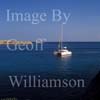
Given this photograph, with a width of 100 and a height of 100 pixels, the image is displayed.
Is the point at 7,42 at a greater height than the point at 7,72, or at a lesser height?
greater

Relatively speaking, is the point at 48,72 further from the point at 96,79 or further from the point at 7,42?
the point at 96,79

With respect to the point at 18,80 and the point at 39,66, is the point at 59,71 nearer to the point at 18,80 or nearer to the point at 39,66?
the point at 39,66

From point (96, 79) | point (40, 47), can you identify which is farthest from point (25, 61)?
point (96, 79)

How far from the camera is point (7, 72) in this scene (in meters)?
6.28

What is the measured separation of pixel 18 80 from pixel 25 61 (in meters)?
1.53

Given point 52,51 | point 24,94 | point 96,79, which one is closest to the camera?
point 96,79

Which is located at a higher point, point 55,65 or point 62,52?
point 62,52

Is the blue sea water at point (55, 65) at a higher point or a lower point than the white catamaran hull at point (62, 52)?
lower

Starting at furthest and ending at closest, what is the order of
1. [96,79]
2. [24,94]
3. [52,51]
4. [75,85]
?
1. [24,94]
2. [52,51]
3. [75,85]
4. [96,79]

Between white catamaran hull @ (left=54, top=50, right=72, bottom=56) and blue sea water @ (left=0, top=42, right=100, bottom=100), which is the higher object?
white catamaran hull @ (left=54, top=50, right=72, bottom=56)

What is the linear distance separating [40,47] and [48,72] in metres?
1.36

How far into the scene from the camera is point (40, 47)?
4.88m

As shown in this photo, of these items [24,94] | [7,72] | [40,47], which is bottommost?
[24,94]

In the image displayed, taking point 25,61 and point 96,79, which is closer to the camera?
point 96,79
